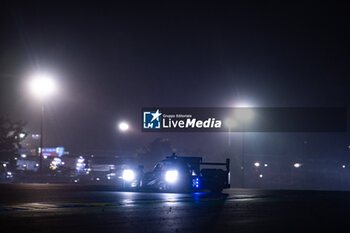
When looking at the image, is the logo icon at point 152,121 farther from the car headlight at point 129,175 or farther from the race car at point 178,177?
the car headlight at point 129,175

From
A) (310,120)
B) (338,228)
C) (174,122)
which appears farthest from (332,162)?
(338,228)

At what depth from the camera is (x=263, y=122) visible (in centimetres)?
4038

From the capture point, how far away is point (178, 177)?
92.2ft

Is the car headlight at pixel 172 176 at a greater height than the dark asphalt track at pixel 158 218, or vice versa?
the car headlight at pixel 172 176

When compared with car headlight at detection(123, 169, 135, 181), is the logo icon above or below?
above

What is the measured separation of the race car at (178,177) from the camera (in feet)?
92.1

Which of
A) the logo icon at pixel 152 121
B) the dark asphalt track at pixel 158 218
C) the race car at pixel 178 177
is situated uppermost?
the logo icon at pixel 152 121

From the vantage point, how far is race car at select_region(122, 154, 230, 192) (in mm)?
28062

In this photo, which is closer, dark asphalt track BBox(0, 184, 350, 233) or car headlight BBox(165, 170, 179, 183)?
dark asphalt track BBox(0, 184, 350, 233)

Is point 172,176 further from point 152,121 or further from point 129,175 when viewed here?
point 152,121

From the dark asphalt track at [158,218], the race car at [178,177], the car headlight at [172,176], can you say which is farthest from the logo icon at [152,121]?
the dark asphalt track at [158,218]

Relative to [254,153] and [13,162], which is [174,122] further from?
[254,153]

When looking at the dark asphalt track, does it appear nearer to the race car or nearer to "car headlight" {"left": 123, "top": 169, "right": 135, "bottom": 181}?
the race car

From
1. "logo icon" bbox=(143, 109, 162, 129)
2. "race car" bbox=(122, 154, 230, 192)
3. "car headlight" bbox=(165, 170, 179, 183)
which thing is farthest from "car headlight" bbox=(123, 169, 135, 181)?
"logo icon" bbox=(143, 109, 162, 129)
